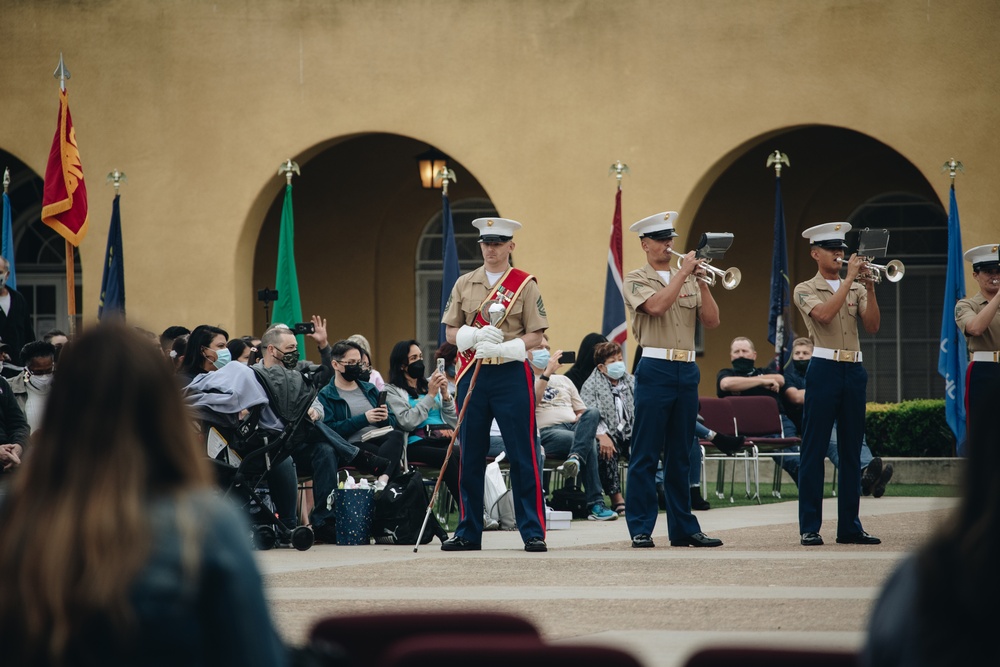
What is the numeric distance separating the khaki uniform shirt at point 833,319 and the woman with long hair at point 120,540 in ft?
23.1

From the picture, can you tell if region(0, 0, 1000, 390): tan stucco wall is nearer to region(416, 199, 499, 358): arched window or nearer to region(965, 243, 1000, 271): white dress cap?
region(416, 199, 499, 358): arched window

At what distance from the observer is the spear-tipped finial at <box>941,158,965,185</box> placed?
592 inches

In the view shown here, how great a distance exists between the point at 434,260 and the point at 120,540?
17.8 metres

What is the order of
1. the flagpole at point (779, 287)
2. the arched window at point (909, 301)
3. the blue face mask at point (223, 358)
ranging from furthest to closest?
1. the arched window at point (909, 301)
2. the flagpole at point (779, 287)
3. the blue face mask at point (223, 358)

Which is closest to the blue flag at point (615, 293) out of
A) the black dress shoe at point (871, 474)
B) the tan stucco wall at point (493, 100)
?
the tan stucco wall at point (493, 100)

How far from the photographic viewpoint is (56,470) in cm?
238

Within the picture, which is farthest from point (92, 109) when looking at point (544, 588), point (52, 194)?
point (544, 588)

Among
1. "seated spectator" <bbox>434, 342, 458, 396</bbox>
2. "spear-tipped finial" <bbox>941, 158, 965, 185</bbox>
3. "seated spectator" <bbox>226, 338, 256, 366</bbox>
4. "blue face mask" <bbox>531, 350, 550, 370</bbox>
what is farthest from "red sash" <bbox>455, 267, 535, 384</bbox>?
"spear-tipped finial" <bbox>941, 158, 965, 185</bbox>

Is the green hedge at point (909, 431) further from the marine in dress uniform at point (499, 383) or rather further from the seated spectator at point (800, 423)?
the marine in dress uniform at point (499, 383)

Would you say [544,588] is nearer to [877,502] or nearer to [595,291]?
[877,502]

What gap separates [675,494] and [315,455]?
284cm

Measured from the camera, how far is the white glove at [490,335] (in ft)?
29.2

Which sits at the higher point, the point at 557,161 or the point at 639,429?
the point at 557,161

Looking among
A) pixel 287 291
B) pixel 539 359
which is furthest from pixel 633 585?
pixel 287 291
